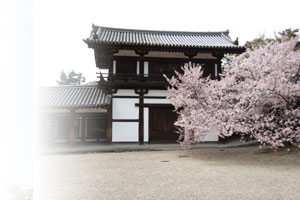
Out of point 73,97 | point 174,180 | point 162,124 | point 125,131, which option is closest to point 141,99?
point 162,124

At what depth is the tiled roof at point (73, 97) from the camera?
13.8 m

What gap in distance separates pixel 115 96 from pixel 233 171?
8.13m

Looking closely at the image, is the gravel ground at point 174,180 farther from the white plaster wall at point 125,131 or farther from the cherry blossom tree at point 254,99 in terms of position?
the white plaster wall at point 125,131

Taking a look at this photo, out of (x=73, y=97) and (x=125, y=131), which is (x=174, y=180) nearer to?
(x=125, y=131)

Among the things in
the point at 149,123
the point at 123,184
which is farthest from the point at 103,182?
the point at 149,123

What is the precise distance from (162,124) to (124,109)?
2296 mm

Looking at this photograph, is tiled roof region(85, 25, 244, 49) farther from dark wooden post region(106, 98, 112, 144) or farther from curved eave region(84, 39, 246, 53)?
dark wooden post region(106, 98, 112, 144)

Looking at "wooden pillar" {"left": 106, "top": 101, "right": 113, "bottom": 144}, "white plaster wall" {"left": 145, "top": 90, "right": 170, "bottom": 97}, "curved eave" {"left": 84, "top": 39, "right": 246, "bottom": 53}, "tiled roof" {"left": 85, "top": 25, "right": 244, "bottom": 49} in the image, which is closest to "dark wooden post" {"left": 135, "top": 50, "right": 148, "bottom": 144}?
"white plaster wall" {"left": 145, "top": 90, "right": 170, "bottom": 97}

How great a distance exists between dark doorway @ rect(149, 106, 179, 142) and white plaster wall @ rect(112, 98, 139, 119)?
90 centimetres

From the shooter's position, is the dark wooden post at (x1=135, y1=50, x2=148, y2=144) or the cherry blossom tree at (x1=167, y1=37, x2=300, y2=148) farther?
the dark wooden post at (x1=135, y1=50, x2=148, y2=144)

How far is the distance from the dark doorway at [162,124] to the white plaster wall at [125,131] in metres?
Result: 0.89

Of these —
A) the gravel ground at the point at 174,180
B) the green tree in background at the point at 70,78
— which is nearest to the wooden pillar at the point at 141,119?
the gravel ground at the point at 174,180

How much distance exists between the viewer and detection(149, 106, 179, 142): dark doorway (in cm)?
1352

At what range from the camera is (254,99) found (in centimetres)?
947
